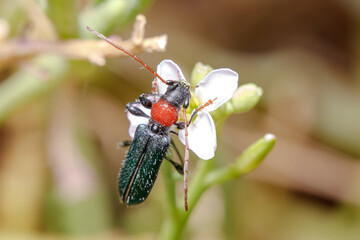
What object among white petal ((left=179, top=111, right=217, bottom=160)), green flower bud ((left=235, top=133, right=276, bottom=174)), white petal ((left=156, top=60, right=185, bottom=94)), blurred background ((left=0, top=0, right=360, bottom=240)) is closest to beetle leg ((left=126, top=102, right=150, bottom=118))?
white petal ((left=156, top=60, right=185, bottom=94))

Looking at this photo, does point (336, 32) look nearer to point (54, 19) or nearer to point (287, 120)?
point (287, 120)

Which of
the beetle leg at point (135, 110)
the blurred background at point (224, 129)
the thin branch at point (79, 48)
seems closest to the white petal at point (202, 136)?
the beetle leg at point (135, 110)

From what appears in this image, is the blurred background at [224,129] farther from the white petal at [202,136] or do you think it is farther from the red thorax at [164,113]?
the white petal at [202,136]

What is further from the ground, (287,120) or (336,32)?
(336,32)

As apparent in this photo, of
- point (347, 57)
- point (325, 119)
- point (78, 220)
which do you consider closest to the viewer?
point (78, 220)

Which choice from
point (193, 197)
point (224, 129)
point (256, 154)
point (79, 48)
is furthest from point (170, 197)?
point (224, 129)

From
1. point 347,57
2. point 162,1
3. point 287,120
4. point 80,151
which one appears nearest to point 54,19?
point 80,151

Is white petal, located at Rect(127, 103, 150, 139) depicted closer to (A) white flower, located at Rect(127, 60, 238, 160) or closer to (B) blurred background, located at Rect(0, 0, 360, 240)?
(A) white flower, located at Rect(127, 60, 238, 160)

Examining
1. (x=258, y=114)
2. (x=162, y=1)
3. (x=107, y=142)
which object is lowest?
(x=258, y=114)
